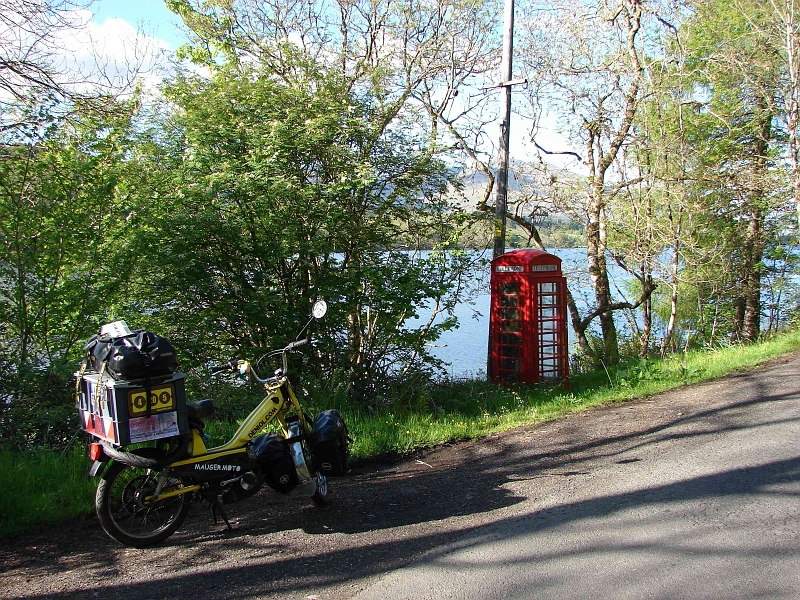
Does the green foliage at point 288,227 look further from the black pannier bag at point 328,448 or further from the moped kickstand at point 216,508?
the moped kickstand at point 216,508

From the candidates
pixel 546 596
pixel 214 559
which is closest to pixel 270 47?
pixel 214 559

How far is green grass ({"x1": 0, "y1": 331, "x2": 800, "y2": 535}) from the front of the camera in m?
5.28

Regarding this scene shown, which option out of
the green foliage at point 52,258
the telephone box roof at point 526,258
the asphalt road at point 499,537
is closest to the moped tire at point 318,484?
the asphalt road at point 499,537

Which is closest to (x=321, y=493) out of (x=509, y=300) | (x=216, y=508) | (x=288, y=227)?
(x=216, y=508)

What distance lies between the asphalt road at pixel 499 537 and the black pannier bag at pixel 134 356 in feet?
3.84

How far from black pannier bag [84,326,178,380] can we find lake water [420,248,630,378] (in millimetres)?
6195

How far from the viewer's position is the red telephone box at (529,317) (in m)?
10.5

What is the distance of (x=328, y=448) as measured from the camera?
532 centimetres

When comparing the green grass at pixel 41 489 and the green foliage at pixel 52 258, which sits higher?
the green foliage at pixel 52 258

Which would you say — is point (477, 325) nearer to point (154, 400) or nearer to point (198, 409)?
point (198, 409)

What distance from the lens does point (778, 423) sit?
6.73 meters

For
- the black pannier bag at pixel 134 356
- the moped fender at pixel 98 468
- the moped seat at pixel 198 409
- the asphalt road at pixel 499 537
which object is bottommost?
the asphalt road at pixel 499 537

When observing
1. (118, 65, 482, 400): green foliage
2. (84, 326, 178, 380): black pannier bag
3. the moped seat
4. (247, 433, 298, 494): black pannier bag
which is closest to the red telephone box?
(118, 65, 482, 400): green foliage

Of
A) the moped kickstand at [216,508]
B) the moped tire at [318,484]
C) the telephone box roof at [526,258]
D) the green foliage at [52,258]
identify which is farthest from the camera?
the telephone box roof at [526,258]
